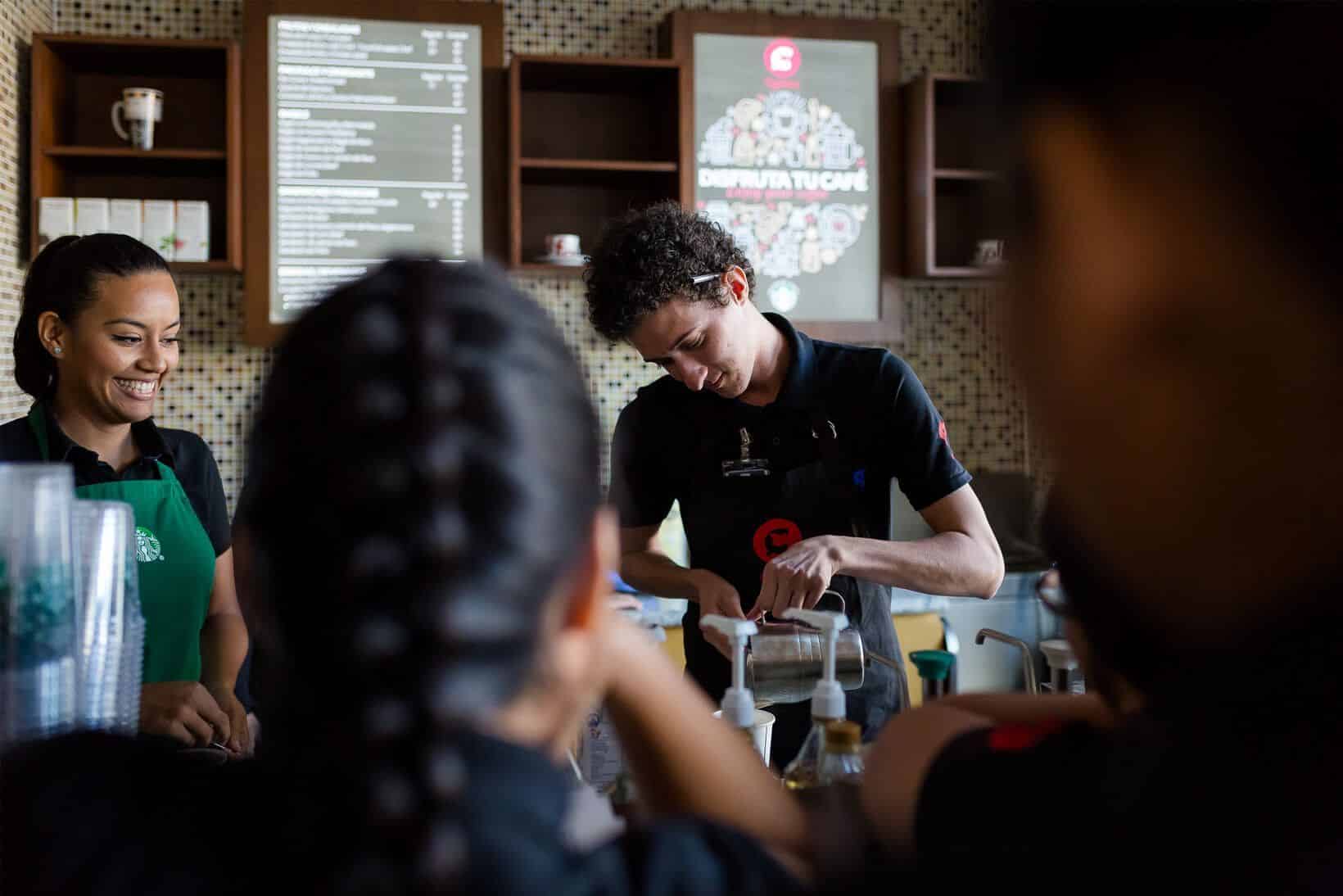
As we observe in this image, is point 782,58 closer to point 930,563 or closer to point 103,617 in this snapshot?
point 930,563

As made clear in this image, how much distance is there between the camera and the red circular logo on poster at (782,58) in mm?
3492

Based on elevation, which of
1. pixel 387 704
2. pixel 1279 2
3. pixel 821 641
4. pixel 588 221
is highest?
pixel 588 221

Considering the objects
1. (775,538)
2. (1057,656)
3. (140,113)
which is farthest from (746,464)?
(140,113)

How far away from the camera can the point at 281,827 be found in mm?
448

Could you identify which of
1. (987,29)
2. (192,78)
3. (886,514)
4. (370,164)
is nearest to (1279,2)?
(987,29)

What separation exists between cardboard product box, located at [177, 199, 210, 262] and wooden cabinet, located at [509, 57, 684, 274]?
2.97 ft

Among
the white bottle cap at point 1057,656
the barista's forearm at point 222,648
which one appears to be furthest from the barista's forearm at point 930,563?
the barista's forearm at point 222,648

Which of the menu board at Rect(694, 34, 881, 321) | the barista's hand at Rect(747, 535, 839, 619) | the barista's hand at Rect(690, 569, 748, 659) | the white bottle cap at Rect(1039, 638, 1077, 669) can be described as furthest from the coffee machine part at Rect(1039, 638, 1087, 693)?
the menu board at Rect(694, 34, 881, 321)

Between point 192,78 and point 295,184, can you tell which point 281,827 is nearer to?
point 295,184

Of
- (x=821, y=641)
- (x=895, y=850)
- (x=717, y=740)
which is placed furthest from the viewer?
(x=821, y=641)

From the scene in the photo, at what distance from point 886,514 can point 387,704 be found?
5.59ft

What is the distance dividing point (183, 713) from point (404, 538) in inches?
41.5

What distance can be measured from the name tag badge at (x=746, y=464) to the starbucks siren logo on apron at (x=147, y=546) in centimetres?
99

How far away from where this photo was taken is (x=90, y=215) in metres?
3.04
